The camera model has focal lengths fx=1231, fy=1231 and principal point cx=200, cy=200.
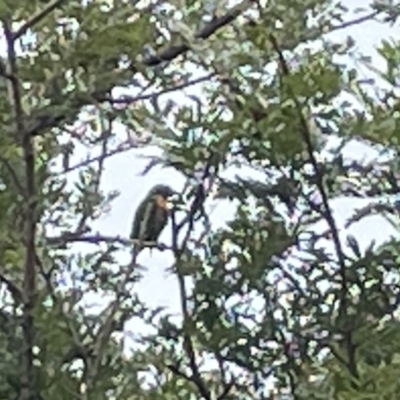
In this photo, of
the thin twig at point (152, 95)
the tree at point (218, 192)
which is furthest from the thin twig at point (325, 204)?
the thin twig at point (152, 95)

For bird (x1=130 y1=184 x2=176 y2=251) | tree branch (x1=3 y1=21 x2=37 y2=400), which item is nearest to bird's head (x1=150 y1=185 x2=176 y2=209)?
bird (x1=130 y1=184 x2=176 y2=251)

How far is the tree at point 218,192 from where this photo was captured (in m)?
0.96

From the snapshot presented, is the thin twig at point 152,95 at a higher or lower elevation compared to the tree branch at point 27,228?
higher

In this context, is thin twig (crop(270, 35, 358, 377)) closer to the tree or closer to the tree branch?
the tree

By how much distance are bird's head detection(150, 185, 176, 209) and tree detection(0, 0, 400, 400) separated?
2 cm

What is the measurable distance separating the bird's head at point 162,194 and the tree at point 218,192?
0.07 feet

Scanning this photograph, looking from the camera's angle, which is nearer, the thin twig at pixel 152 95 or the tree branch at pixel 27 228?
the tree branch at pixel 27 228

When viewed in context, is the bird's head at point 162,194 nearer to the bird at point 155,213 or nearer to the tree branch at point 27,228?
the bird at point 155,213

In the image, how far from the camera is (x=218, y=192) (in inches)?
42.4

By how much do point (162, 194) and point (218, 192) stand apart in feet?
0.24

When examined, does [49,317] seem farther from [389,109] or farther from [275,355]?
[389,109]

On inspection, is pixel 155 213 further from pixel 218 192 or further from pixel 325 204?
pixel 325 204

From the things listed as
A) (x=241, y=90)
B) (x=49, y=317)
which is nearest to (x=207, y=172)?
(x=241, y=90)

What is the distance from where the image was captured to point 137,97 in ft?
3.60
